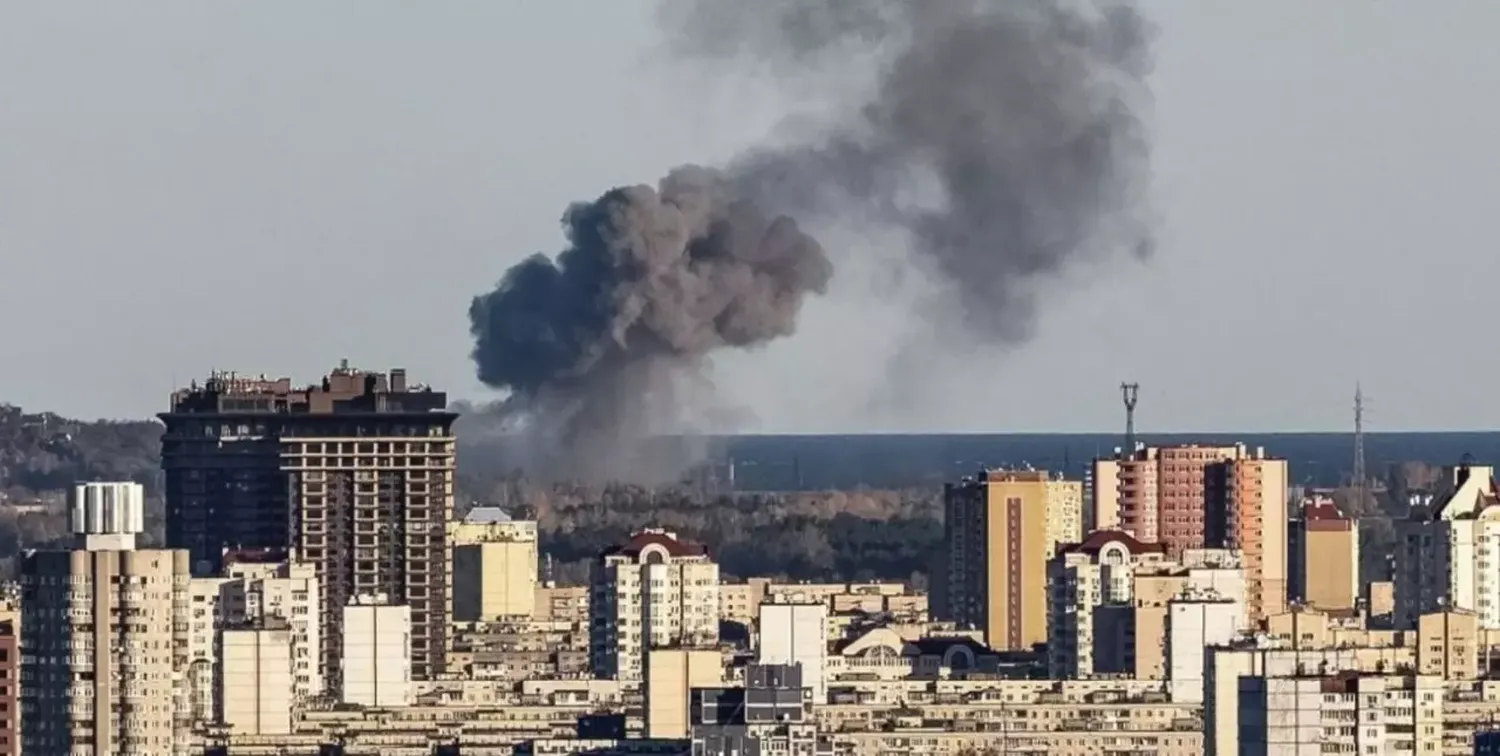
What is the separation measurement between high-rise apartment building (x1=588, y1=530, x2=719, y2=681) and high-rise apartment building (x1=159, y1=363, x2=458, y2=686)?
17.7 feet

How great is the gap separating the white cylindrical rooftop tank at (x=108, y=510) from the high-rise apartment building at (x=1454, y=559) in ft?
108

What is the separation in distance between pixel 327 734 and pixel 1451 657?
14.3 metres

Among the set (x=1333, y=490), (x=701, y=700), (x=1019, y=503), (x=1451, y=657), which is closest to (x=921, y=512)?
(x=1333, y=490)

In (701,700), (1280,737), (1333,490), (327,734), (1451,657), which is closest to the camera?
(1280,737)

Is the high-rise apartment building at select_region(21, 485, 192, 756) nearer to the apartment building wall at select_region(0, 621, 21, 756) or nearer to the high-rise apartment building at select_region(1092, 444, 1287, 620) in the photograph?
the apartment building wall at select_region(0, 621, 21, 756)

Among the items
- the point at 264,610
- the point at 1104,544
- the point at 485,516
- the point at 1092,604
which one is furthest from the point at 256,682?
the point at 485,516

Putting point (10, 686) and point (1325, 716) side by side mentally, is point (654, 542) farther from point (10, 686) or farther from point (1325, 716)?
point (1325, 716)

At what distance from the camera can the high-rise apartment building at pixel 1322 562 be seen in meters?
96.3

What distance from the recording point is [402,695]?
254ft

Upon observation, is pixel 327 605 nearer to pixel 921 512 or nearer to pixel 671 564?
pixel 671 564

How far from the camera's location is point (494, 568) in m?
98.5

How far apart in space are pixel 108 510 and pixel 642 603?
88.6 feet

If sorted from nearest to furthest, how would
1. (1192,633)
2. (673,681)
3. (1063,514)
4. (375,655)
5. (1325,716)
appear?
(1325,716) → (673,681) → (1192,633) → (375,655) → (1063,514)

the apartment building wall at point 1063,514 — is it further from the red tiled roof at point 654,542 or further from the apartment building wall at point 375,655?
the apartment building wall at point 375,655
